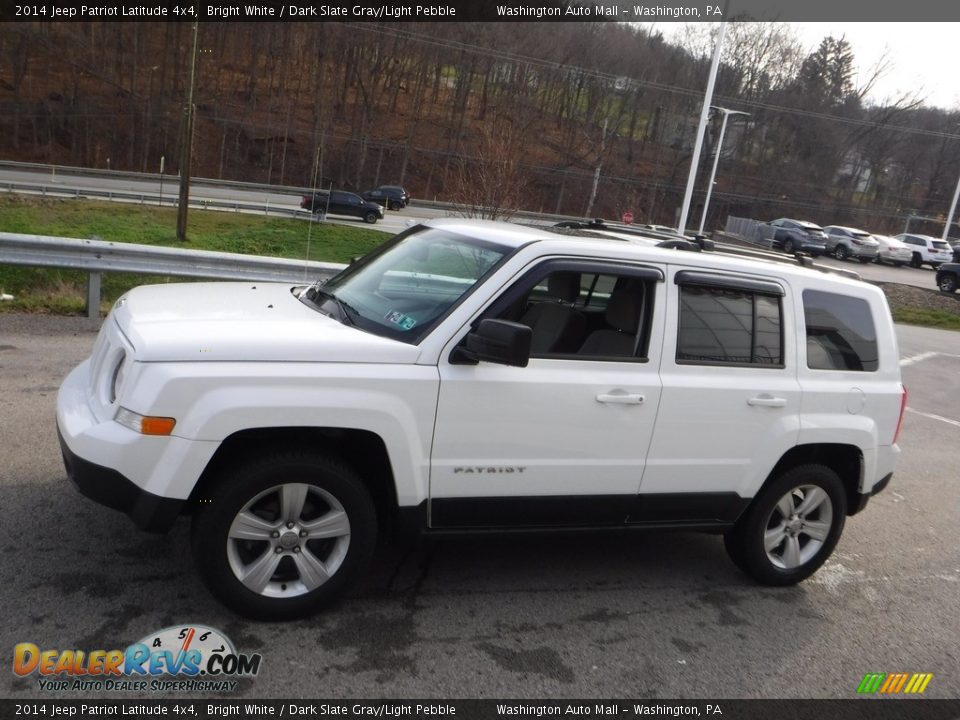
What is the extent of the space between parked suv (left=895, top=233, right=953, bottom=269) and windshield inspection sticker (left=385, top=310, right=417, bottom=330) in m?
49.5

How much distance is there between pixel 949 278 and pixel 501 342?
31951 millimetres

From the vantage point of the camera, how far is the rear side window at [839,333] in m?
4.67

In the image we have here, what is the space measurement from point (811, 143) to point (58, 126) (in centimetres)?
6824

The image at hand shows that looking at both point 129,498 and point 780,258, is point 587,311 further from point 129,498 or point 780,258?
point 129,498

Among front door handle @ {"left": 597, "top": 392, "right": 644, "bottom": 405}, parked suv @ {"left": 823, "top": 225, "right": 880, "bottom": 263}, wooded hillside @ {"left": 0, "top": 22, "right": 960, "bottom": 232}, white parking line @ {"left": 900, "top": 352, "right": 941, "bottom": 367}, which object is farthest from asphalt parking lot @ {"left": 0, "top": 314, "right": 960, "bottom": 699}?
wooded hillside @ {"left": 0, "top": 22, "right": 960, "bottom": 232}

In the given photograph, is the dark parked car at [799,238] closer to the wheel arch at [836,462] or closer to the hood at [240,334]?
the wheel arch at [836,462]

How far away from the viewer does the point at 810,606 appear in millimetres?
4684

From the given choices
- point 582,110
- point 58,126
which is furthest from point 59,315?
point 582,110

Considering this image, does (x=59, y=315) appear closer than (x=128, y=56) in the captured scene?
Yes

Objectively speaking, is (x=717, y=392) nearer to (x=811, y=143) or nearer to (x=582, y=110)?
(x=582, y=110)

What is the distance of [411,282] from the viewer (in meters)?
4.39

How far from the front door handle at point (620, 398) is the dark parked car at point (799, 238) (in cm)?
4297

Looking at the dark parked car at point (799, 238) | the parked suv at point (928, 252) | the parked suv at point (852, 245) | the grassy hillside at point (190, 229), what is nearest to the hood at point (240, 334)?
the grassy hillside at point (190, 229)

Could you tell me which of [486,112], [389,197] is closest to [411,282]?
[389,197]
